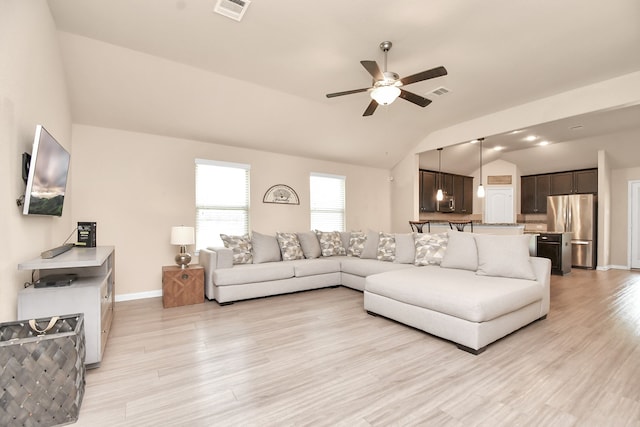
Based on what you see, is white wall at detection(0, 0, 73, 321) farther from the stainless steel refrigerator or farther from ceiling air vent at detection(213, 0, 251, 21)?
the stainless steel refrigerator

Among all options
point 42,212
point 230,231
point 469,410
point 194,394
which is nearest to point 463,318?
point 469,410

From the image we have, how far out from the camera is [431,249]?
4.18 m

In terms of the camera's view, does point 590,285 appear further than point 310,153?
No

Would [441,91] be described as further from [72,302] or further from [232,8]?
[72,302]

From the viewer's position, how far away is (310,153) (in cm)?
609

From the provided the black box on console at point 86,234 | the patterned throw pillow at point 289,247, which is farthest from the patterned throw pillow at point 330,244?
the black box on console at point 86,234

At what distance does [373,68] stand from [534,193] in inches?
306

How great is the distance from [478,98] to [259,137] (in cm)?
358

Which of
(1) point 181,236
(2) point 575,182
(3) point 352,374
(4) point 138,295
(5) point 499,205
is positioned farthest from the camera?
(5) point 499,205

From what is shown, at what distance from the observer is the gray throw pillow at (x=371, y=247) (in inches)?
197

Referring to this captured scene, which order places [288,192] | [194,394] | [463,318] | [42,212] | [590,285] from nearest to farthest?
[194,394] < [42,212] < [463,318] < [590,285] < [288,192]

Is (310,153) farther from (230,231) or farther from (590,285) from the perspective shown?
(590,285)

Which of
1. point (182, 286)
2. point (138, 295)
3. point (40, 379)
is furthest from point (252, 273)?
point (40, 379)

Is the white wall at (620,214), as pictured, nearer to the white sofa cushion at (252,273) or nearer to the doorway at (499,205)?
the doorway at (499,205)
